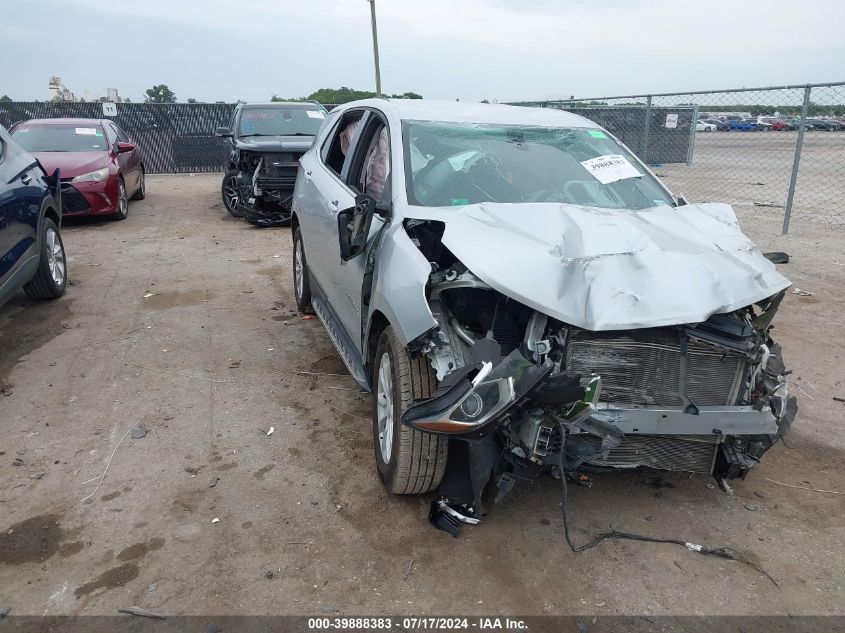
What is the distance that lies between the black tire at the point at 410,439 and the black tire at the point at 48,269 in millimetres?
4592

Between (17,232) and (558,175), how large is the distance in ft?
14.6

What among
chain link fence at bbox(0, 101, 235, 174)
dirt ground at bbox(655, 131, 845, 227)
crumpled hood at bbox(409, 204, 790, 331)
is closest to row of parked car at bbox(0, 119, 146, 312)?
crumpled hood at bbox(409, 204, 790, 331)

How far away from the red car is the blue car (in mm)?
3647

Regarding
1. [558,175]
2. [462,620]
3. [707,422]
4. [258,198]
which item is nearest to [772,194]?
[258,198]

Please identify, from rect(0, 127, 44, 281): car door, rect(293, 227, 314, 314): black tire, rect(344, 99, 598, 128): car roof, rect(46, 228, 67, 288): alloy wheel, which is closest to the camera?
rect(344, 99, 598, 128): car roof

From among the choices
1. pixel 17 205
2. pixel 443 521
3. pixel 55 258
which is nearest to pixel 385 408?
pixel 443 521

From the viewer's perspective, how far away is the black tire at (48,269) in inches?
250

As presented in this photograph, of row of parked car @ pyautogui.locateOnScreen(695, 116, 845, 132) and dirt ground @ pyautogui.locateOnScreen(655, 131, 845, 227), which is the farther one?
dirt ground @ pyautogui.locateOnScreen(655, 131, 845, 227)

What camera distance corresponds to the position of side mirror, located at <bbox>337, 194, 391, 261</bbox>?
3596mm

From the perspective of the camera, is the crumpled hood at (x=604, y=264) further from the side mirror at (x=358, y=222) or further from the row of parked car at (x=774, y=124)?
the row of parked car at (x=774, y=124)

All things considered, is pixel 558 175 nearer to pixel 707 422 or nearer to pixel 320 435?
pixel 707 422

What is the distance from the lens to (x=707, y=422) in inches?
117

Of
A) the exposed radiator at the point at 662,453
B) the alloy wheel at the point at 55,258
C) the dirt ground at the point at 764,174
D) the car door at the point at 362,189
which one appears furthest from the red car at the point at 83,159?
the dirt ground at the point at 764,174

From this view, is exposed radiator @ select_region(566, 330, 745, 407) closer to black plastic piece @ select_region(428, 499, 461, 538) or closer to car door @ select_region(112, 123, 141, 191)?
black plastic piece @ select_region(428, 499, 461, 538)
